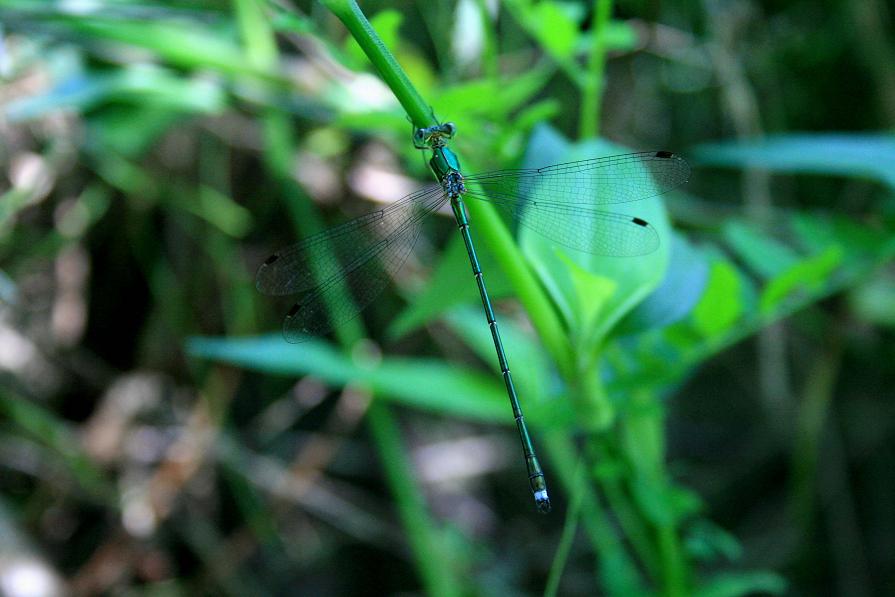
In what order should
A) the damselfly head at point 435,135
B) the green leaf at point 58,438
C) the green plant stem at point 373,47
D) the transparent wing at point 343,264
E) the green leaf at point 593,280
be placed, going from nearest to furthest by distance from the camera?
1. the green plant stem at point 373,47
2. the green leaf at point 593,280
3. the damselfly head at point 435,135
4. the transparent wing at point 343,264
5. the green leaf at point 58,438

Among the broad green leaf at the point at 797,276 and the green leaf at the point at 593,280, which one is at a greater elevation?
the broad green leaf at the point at 797,276

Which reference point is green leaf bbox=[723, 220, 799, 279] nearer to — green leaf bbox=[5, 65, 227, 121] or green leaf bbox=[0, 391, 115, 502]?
green leaf bbox=[5, 65, 227, 121]

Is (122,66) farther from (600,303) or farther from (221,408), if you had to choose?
(600,303)

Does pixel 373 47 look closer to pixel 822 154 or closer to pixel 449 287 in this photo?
pixel 449 287

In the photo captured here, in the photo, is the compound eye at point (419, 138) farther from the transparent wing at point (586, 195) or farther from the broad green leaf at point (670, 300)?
the broad green leaf at point (670, 300)

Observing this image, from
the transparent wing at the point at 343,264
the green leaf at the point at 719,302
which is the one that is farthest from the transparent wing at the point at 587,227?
the transparent wing at the point at 343,264

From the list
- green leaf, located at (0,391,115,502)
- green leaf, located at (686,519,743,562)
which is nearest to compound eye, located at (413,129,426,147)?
green leaf, located at (686,519,743,562)
